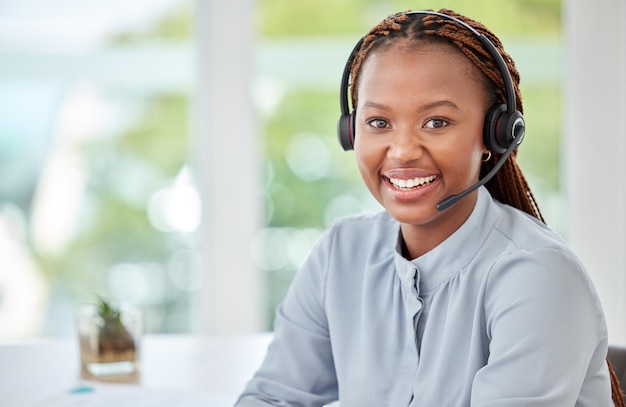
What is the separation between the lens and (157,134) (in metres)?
2.89

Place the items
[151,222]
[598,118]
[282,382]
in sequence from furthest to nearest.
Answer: [151,222] → [598,118] → [282,382]

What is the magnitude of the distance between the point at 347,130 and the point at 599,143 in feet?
5.66

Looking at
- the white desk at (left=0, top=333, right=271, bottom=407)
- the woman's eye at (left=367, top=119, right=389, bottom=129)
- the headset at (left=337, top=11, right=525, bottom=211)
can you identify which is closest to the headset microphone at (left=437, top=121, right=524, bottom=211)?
the headset at (left=337, top=11, right=525, bottom=211)

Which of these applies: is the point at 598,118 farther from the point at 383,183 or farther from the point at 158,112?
the point at 383,183

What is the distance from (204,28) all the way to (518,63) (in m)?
1.01

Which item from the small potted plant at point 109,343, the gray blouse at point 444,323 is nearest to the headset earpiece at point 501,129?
the gray blouse at point 444,323

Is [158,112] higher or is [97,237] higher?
[158,112]

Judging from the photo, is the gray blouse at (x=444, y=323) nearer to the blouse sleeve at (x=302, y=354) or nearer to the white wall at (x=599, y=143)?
the blouse sleeve at (x=302, y=354)

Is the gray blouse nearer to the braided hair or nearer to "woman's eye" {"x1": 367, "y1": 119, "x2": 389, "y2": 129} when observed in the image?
the braided hair

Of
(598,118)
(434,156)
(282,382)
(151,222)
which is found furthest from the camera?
(151,222)

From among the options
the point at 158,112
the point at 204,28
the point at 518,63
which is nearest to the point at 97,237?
the point at 158,112

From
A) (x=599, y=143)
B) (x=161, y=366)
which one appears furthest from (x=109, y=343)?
(x=599, y=143)

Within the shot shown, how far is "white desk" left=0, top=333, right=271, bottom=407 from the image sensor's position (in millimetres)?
1506

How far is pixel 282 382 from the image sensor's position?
1315 mm
